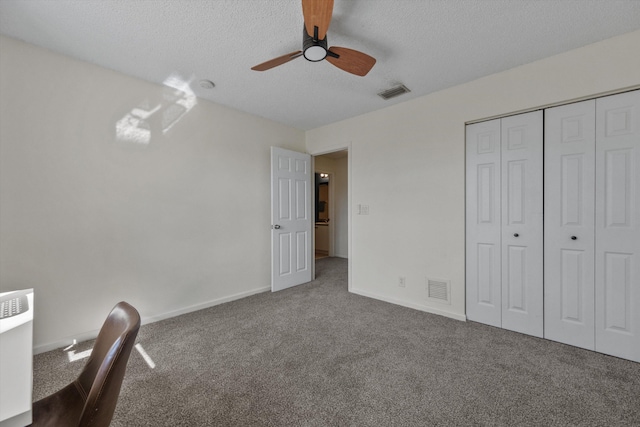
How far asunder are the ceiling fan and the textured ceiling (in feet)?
0.80

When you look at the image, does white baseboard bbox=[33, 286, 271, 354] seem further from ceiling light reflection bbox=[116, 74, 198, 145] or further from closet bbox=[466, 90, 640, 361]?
closet bbox=[466, 90, 640, 361]

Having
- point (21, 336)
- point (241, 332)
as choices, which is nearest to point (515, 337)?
point (241, 332)

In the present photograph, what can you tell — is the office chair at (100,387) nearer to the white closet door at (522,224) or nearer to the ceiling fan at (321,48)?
the ceiling fan at (321,48)

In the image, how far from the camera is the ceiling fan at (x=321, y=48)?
5.02 feet

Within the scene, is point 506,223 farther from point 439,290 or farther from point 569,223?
point 439,290

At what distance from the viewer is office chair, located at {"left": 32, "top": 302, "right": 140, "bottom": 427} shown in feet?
2.71

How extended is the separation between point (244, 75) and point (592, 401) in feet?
12.2

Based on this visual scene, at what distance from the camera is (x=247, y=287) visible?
12.2 feet

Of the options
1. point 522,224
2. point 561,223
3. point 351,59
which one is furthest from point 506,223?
point 351,59

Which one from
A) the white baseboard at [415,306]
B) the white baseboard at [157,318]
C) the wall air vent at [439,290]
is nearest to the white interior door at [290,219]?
the white baseboard at [157,318]

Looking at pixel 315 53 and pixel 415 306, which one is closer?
pixel 315 53

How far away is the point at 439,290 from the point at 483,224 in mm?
882

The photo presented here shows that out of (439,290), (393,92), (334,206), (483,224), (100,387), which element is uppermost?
(393,92)

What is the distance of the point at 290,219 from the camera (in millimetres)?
4078
